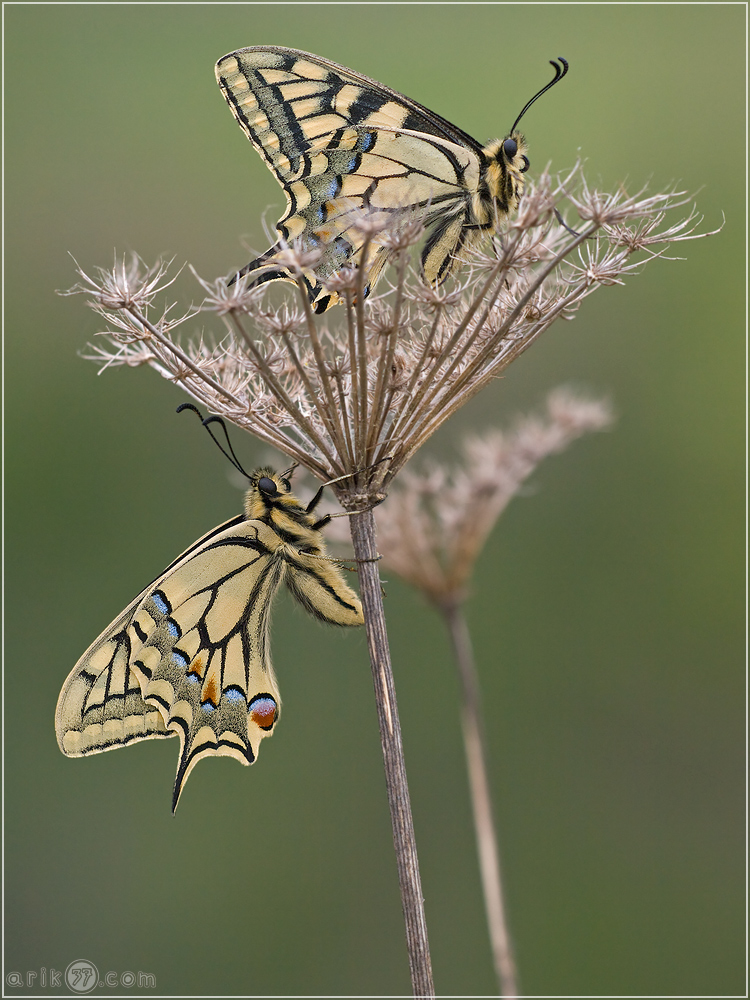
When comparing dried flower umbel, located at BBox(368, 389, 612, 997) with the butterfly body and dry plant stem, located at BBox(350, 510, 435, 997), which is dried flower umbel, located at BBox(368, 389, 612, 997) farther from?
dry plant stem, located at BBox(350, 510, 435, 997)

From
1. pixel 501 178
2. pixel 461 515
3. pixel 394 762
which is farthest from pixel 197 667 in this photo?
pixel 501 178

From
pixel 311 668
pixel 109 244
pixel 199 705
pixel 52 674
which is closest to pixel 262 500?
pixel 199 705

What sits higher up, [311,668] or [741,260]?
[741,260]

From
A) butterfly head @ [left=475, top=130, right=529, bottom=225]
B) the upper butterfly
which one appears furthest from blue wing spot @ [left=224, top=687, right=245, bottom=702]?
butterfly head @ [left=475, top=130, right=529, bottom=225]

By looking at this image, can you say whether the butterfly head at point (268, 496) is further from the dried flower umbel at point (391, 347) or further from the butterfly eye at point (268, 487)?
the dried flower umbel at point (391, 347)

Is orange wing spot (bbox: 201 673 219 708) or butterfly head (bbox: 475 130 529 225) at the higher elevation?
butterfly head (bbox: 475 130 529 225)

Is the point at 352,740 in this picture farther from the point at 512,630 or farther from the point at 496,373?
the point at 496,373

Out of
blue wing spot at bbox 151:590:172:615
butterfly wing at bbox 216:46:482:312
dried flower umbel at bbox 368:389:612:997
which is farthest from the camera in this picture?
dried flower umbel at bbox 368:389:612:997
